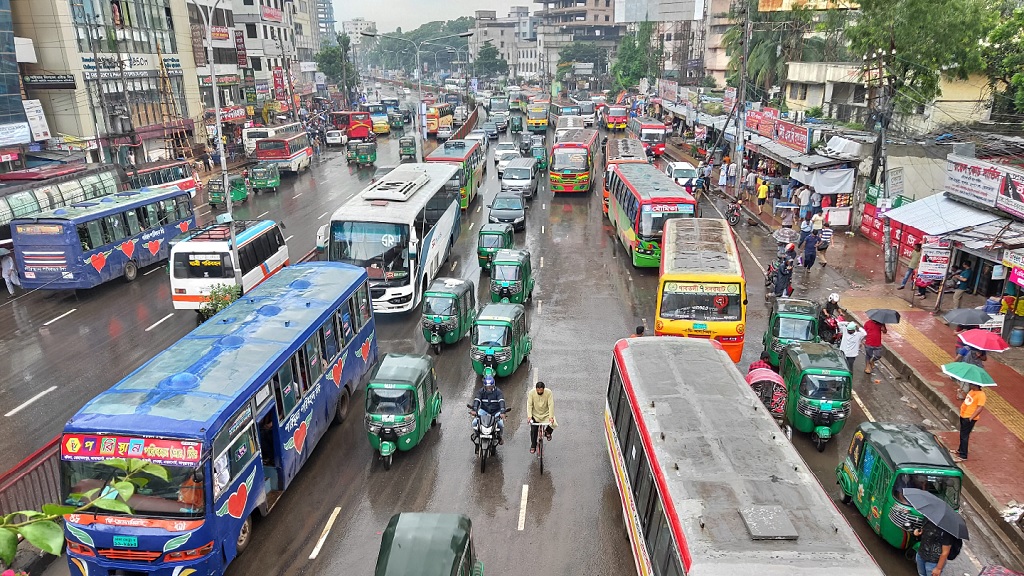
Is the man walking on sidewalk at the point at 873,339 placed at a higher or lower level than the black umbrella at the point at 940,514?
lower

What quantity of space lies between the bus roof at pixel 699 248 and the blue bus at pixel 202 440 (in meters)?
8.69

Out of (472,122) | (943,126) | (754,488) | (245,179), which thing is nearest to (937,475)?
(754,488)

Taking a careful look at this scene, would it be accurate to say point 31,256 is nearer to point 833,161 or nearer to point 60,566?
point 60,566

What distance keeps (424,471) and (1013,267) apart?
1479cm

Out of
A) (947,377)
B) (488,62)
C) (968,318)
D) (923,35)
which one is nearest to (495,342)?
(968,318)

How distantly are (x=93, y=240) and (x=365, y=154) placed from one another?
30.0 metres

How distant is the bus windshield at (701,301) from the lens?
1619cm

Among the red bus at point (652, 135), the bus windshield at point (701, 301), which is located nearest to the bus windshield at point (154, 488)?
the bus windshield at point (701, 301)

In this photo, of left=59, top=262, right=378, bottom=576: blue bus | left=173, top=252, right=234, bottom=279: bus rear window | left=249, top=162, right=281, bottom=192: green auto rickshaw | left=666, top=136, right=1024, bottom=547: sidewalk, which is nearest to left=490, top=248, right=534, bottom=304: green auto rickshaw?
left=173, top=252, right=234, bottom=279: bus rear window

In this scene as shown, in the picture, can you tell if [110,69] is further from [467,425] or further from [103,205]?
[467,425]

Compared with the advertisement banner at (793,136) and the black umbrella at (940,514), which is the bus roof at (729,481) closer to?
the black umbrella at (940,514)

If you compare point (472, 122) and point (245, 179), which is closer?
point (245, 179)

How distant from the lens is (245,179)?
138 ft

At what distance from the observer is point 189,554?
29.5 feet
